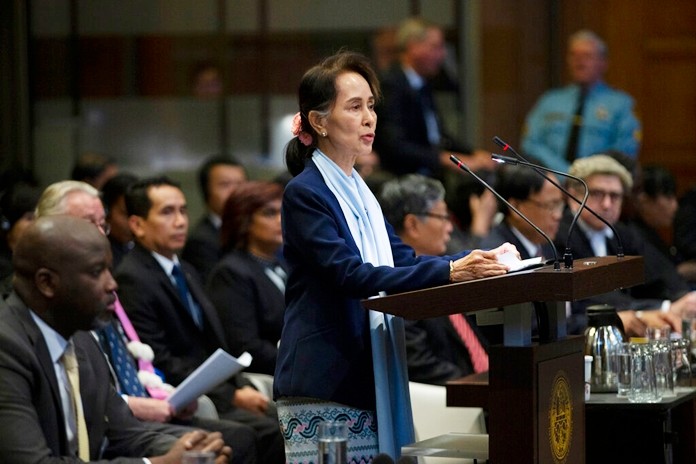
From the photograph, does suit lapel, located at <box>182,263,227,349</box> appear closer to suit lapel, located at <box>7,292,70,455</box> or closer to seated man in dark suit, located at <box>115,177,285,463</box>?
seated man in dark suit, located at <box>115,177,285,463</box>

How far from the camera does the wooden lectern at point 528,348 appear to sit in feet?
10.6

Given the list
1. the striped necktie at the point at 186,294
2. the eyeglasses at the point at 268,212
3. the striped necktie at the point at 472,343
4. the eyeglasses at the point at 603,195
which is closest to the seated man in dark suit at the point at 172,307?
the striped necktie at the point at 186,294

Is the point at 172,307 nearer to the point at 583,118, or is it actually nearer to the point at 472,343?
the point at 472,343

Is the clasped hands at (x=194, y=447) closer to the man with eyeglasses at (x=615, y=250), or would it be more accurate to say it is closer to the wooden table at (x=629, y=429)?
the wooden table at (x=629, y=429)

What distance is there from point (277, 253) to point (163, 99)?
3.34 meters

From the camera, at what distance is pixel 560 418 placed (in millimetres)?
3588

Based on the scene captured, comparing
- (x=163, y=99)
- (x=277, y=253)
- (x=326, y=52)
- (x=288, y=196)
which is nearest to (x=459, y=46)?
(x=326, y=52)

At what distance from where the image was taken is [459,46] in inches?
384

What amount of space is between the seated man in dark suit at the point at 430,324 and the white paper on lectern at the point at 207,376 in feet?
3.12

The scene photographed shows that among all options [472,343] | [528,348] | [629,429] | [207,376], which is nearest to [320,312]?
[528,348]

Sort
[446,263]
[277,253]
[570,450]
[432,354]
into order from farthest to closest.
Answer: [277,253]
[432,354]
[570,450]
[446,263]

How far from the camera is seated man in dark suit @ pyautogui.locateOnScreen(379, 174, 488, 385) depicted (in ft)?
18.3

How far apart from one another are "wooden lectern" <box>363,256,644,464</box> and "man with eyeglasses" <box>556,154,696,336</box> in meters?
2.01

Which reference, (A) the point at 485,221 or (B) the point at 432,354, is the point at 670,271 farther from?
(B) the point at 432,354
